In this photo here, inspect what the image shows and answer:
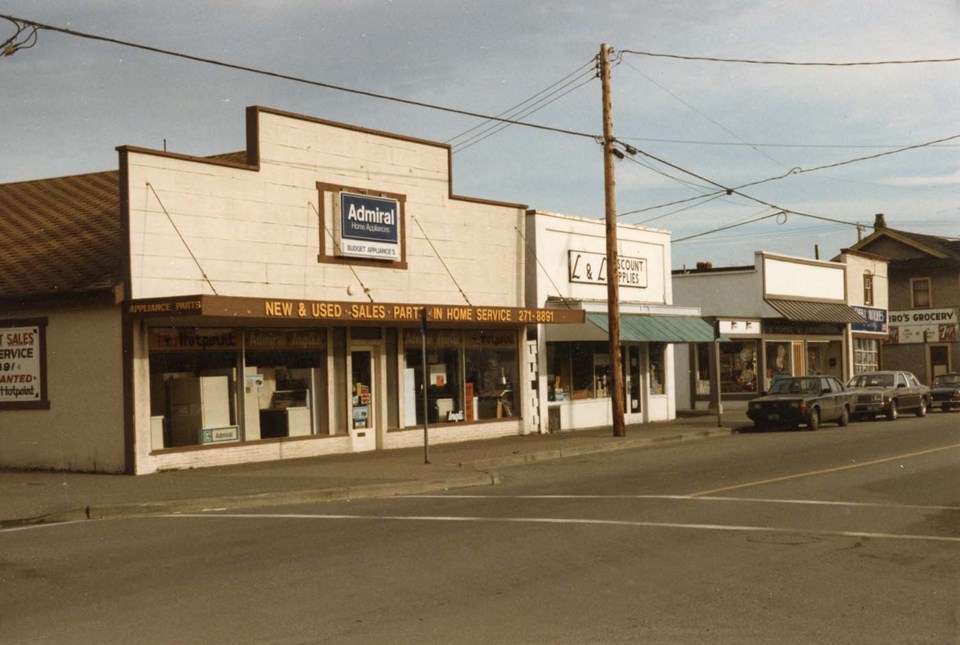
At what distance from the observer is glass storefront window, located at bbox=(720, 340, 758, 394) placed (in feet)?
134

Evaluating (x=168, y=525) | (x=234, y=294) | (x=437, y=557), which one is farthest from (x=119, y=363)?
(x=437, y=557)

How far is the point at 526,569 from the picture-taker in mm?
9820

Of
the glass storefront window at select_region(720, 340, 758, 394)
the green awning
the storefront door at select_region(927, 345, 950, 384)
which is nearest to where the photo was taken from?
the green awning

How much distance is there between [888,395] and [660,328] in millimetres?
7702

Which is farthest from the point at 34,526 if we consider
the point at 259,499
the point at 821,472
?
the point at 821,472

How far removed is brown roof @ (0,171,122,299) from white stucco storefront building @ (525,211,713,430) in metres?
11.0

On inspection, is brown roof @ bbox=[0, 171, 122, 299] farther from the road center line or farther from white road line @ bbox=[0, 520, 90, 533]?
the road center line

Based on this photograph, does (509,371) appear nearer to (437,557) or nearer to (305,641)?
(437,557)

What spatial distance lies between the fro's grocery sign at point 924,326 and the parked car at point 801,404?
89.7 ft

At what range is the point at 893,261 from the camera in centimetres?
5888

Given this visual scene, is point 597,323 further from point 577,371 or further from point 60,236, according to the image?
point 60,236

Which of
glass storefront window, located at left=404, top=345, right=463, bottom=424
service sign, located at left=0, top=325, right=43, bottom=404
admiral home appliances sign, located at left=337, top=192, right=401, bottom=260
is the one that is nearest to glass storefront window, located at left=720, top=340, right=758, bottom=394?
glass storefront window, located at left=404, top=345, right=463, bottom=424

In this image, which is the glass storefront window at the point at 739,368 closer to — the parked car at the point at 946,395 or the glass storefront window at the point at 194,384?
the parked car at the point at 946,395

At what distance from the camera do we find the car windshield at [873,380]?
112 ft
